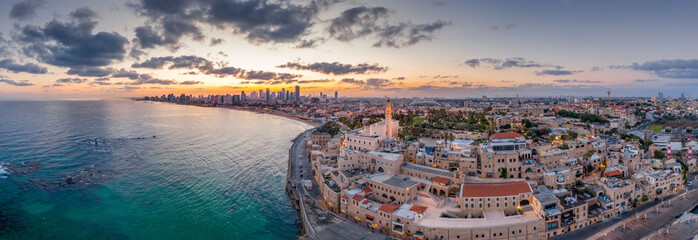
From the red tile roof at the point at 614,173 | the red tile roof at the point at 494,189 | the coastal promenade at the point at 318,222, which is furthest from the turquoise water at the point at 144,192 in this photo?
the red tile roof at the point at 614,173

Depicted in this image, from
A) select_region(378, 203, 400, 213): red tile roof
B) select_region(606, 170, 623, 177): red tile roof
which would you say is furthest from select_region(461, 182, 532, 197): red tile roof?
select_region(606, 170, 623, 177): red tile roof

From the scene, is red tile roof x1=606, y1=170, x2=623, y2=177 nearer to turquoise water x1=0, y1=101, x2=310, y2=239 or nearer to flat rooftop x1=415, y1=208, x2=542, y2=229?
flat rooftop x1=415, y1=208, x2=542, y2=229

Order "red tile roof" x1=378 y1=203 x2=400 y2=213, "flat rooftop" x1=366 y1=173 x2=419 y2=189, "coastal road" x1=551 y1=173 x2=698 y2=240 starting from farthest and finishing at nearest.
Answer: "flat rooftop" x1=366 y1=173 x2=419 y2=189 → "red tile roof" x1=378 y1=203 x2=400 y2=213 → "coastal road" x1=551 y1=173 x2=698 y2=240

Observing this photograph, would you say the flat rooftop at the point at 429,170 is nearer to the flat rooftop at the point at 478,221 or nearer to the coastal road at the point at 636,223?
the flat rooftop at the point at 478,221

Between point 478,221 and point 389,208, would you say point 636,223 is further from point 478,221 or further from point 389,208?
point 389,208

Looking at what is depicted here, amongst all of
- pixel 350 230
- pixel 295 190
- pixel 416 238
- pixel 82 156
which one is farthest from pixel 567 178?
pixel 82 156
